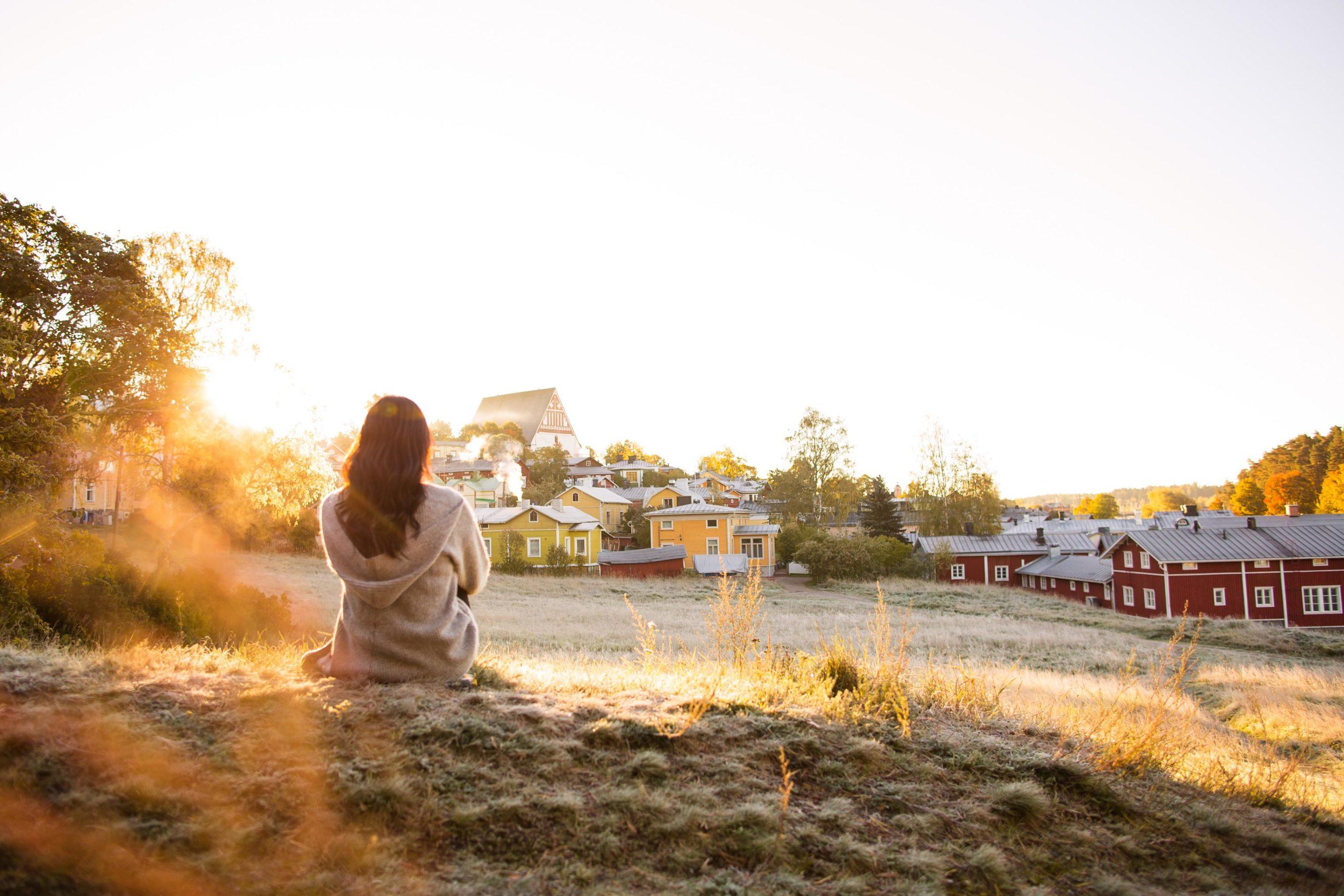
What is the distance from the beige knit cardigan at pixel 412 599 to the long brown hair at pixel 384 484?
2.1 inches

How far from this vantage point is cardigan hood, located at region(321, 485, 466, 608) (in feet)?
11.7

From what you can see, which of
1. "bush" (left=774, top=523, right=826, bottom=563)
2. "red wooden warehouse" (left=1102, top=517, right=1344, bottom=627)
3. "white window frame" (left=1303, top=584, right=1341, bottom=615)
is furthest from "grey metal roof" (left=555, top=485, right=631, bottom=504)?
"white window frame" (left=1303, top=584, right=1341, bottom=615)

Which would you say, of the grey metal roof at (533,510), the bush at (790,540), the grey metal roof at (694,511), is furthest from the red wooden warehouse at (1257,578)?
the grey metal roof at (533,510)

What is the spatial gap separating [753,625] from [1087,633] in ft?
76.3

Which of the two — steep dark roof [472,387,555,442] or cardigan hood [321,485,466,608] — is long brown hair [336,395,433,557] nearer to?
cardigan hood [321,485,466,608]

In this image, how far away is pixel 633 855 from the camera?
282 cm

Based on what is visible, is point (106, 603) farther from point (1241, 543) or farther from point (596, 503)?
point (1241, 543)

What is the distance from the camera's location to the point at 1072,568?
4088 centimetres

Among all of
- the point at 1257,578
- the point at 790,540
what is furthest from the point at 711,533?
the point at 1257,578

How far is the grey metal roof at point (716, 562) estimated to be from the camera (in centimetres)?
4200

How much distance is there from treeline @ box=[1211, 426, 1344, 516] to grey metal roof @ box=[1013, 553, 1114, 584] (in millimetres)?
32664

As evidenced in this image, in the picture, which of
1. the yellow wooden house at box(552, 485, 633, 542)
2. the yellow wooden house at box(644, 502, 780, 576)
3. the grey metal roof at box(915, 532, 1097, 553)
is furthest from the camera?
the yellow wooden house at box(552, 485, 633, 542)

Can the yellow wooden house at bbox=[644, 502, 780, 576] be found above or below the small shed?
above

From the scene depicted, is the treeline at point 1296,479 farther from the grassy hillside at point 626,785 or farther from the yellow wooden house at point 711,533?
the grassy hillside at point 626,785
